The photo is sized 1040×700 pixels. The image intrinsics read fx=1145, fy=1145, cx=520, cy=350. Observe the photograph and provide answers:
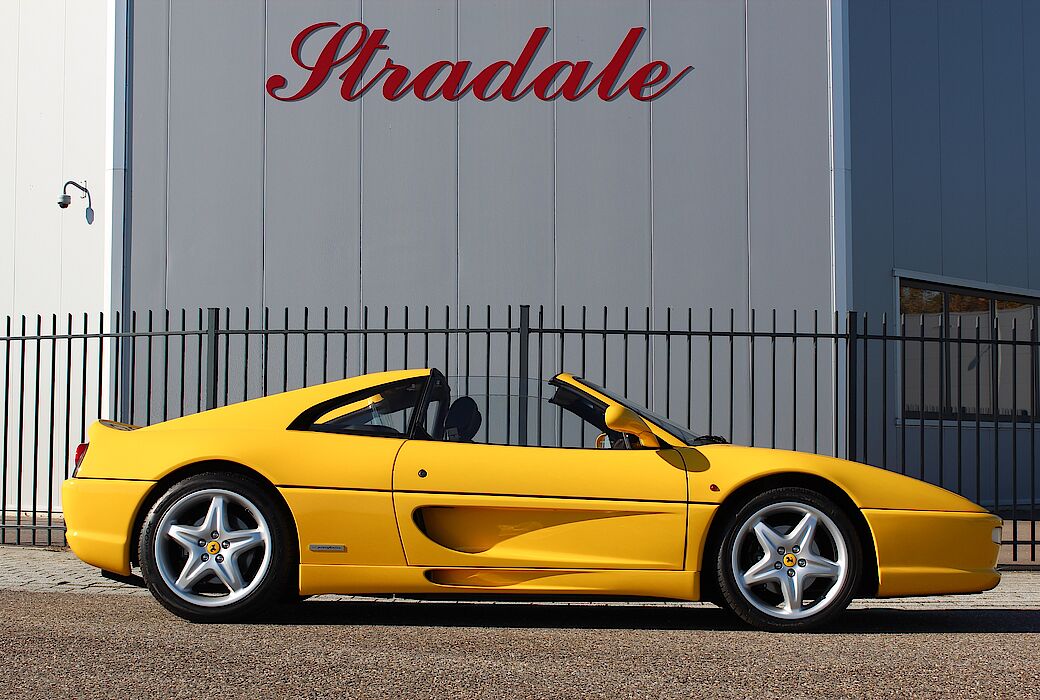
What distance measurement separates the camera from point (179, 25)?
11.2 meters

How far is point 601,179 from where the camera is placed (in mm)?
11250

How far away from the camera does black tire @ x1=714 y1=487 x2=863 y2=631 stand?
17.0ft

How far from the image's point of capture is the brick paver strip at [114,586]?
654cm

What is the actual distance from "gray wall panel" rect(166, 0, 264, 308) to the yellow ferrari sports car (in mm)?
5938

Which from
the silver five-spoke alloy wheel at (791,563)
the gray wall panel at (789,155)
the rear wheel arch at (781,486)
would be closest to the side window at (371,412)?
the rear wheel arch at (781,486)

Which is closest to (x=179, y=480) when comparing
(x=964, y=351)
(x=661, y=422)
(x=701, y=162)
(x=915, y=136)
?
(x=661, y=422)

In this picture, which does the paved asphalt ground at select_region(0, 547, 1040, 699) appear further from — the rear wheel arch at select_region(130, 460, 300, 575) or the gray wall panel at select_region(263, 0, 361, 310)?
the gray wall panel at select_region(263, 0, 361, 310)

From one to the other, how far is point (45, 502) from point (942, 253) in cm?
1018

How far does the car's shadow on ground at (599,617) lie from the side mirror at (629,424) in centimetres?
89

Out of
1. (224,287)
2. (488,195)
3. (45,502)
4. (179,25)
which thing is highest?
(179,25)

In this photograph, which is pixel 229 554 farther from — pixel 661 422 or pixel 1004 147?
pixel 1004 147

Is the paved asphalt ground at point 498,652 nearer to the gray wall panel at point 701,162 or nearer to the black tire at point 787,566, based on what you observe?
the black tire at point 787,566

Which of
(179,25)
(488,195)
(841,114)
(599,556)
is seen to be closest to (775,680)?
(599,556)

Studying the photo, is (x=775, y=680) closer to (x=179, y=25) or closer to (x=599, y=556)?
(x=599, y=556)
